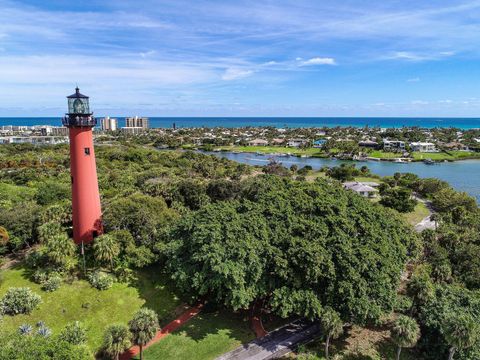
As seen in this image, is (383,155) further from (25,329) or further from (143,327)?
(25,329)

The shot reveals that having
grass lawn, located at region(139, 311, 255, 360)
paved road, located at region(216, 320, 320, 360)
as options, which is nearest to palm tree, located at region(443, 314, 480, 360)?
paved road, located at region(216, 320, 320, 360)

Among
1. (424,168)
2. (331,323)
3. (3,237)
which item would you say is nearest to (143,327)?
(331,323)

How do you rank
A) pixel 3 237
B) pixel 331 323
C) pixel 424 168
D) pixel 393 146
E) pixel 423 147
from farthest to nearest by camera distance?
pixel 393 146
pixel 423 147
pixel 424 168
pixel 3 237
pixel 331 323

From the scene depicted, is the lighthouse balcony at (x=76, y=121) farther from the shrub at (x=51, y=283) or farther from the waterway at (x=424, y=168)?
the waterway at (x=424, y=168)

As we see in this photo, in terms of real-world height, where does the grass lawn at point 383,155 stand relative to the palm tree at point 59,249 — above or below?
above

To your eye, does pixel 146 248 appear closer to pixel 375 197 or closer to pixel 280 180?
pixel 280 180

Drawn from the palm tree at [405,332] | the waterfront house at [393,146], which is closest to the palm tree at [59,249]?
the palm tree at [405,332]
